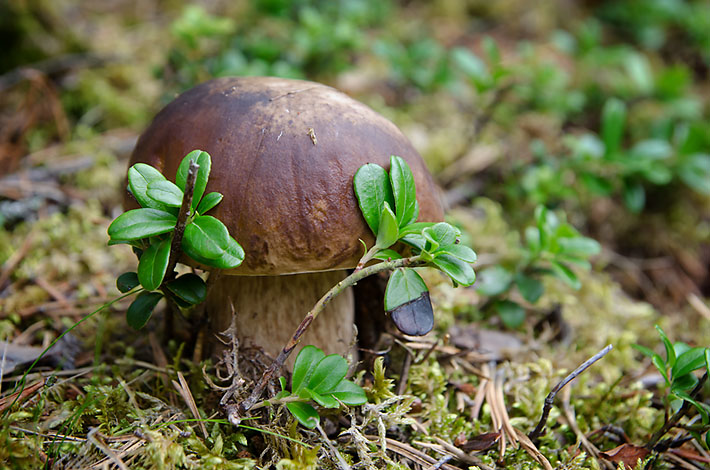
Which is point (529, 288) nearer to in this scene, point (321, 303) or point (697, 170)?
point (321, 303)

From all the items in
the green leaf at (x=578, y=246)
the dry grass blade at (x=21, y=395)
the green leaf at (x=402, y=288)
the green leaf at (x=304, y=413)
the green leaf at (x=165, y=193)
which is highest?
the green leaf at (x=165, y=193)

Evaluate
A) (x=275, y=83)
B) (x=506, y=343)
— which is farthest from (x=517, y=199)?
(x=275, y=83)

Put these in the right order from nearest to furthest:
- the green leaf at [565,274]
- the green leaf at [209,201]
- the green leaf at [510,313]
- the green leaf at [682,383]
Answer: the green leaf at [209,201]
the green leaf at [682,383]
the green leaf at [565,274]
the green leaf at [510,313]

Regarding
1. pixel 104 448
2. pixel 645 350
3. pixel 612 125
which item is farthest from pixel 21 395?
pixel 612 125

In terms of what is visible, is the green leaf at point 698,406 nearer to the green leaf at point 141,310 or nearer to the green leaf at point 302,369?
the green leaf at point 302,369

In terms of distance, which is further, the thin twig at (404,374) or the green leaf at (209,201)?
the thin twig at (404,374)

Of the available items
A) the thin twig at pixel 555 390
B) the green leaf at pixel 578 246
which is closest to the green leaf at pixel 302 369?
the thin twig at pixel 555 390

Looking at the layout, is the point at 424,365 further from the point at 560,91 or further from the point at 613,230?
the point at 560,91
